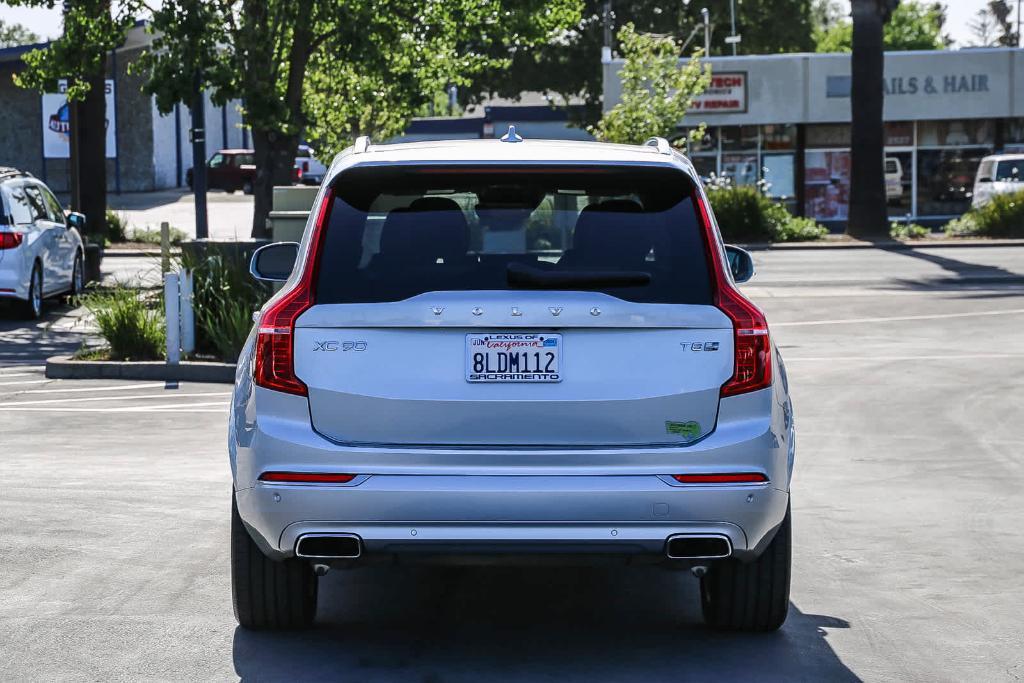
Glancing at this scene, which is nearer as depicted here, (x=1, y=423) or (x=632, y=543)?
(x=632, y=543)

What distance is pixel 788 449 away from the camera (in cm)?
584

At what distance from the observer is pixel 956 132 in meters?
49.8

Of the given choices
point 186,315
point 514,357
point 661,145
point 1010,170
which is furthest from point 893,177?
point 514,357

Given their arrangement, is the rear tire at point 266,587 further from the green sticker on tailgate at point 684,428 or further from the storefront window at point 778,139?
the storefront window at point 778,139

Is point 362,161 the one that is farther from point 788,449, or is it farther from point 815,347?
point 815,347

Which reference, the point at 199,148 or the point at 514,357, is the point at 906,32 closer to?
the point at 199,148

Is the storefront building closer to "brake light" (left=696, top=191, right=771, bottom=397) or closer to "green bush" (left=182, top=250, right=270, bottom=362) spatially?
"green bush" (left=182, top=250, right=270, bottom=362)

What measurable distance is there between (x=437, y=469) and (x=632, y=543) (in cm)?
66

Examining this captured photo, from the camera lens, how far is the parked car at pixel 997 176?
4188 centimetres

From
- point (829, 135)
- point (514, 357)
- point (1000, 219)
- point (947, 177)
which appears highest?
point (829, 135)

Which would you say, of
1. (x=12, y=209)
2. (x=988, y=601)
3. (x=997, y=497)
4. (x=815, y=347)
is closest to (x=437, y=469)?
(x=988, y=601)

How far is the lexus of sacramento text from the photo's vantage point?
5.40 m

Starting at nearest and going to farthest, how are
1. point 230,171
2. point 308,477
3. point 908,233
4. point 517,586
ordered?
point 308,477 → point 517,586 → point 908,233 → point 230,171

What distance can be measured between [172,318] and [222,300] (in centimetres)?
128
